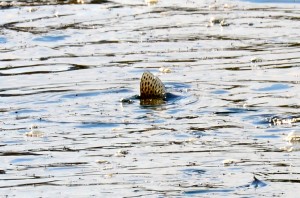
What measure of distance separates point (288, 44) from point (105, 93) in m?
3.16

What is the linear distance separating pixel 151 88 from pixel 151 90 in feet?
0.07

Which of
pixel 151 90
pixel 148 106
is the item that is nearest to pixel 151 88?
pixel 151 90

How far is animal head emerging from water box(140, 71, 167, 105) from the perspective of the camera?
1040 cm

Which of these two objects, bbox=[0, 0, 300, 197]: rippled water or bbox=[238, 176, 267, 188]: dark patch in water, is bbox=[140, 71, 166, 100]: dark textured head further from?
bbox=[238, 176, 267, 188]: dark patch in water

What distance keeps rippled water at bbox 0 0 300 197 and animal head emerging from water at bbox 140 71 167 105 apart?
A: 0.37 feet

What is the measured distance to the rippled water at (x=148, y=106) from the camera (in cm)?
749

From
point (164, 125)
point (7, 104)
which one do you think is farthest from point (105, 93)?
point (164, 125)

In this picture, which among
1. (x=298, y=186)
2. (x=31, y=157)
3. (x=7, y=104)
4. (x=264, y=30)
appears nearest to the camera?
(x=298, y=186)

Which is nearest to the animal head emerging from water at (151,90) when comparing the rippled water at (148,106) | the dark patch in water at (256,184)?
the rippled water at (148,106)

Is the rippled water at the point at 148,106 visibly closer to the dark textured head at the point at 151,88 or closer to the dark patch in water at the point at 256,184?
the dark patch in water at the point at 256,184

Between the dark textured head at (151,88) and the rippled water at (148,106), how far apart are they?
0.40 ft

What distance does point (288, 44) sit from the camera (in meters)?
13.1

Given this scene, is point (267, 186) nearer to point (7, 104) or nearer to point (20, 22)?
point (7, 104)

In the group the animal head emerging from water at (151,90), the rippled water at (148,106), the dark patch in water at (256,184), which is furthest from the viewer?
the animal head emerging from water at (151,90)
